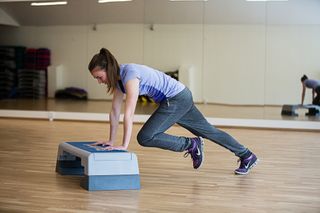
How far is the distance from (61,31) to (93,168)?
7956 mm

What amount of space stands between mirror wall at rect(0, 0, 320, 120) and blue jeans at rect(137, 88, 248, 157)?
433cm

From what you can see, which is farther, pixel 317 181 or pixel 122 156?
pixel 317 181

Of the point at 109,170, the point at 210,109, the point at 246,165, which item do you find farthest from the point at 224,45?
the point at 109,170

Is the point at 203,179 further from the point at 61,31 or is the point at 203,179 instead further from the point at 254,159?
the point at 61,31

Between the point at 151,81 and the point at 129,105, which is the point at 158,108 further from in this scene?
the point at 129,105

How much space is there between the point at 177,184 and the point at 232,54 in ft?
16.6

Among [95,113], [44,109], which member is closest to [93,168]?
[95,113]

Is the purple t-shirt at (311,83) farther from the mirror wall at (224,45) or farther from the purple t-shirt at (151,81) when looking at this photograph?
the purple t-shirt at (151,81)

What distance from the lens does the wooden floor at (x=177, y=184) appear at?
3543 millimetres

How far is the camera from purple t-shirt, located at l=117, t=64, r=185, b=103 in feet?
13.2

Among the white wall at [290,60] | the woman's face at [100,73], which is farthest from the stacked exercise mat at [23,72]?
the woman's face at [100,73]

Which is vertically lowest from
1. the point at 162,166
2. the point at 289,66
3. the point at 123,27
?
the point at 162,166

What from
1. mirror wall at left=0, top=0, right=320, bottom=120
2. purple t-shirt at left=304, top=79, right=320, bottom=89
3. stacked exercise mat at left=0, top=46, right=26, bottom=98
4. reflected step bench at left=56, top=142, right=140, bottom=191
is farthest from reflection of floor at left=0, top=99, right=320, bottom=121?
reflected step bench at left=56, top=142, right=140, bottom=191

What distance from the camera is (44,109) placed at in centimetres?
989
